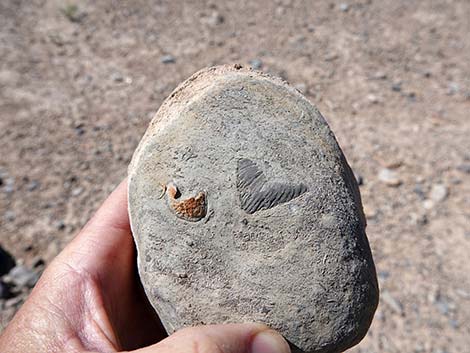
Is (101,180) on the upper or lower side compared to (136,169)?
lower

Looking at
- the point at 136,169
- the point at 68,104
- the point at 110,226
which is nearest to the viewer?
the point at 136,169

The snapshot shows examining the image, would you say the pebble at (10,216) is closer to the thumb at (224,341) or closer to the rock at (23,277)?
the rock at (23,277)

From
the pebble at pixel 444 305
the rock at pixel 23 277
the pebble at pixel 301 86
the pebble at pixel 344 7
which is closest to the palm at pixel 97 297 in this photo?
the rock at pixel 23 277

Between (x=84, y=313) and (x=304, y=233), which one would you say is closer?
(x=304, y=233)

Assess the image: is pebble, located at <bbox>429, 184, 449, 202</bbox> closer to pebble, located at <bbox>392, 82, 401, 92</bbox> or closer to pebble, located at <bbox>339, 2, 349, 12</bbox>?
pebble, located at <bbox>392, 82, 401, 92</bbox>

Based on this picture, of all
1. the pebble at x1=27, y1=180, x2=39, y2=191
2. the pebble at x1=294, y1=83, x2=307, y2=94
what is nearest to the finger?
the pebble at x1=27, y1=180, x2=39, y2=191

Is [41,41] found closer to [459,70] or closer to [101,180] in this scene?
[101,180]

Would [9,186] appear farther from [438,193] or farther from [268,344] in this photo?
[438,193]

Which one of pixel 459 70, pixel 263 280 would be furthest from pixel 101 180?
pixel 459 70
